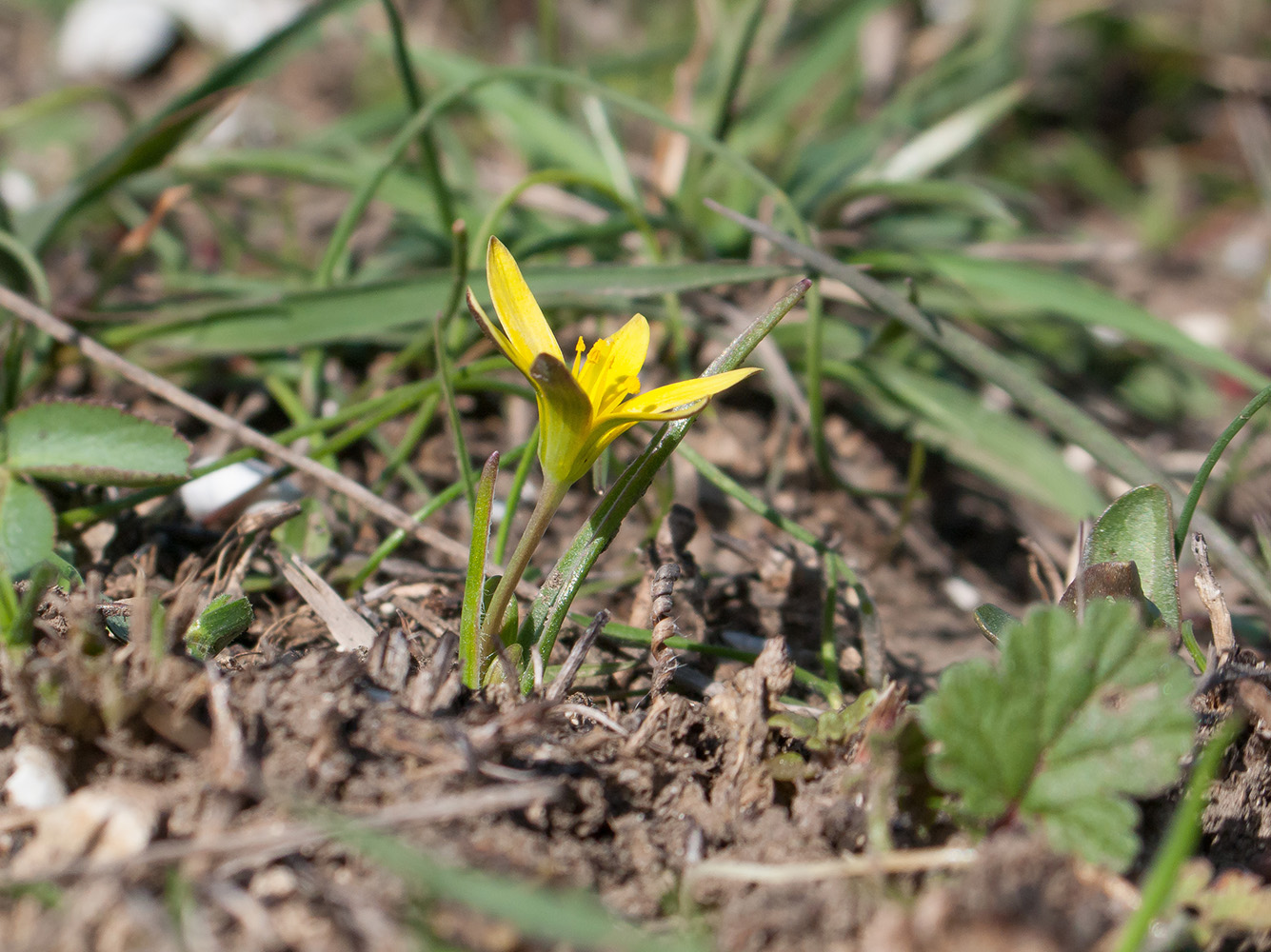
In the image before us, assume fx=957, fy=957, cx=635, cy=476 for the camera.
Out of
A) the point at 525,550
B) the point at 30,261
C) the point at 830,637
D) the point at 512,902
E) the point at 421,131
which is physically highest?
the point at 421,131

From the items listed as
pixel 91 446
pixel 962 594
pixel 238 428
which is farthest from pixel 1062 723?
pixel 91 446

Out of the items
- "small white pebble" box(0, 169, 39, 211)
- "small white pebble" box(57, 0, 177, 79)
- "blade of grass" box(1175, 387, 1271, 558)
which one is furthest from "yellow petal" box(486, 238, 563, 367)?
"small white pebble" box(57, 0, 177, 79)

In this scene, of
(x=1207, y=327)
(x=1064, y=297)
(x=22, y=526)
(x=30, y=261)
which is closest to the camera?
(x=22, y=526)

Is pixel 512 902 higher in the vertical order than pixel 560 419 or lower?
lower

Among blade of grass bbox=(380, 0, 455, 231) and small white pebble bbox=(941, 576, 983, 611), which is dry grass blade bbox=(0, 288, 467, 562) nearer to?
blade of grass bbox=(380, 0, 455, 231)

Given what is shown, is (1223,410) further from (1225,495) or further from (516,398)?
(516,398)

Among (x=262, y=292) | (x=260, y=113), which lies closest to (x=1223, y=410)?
(x=262, y=292)

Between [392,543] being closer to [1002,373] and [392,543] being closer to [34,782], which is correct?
[34,782]
